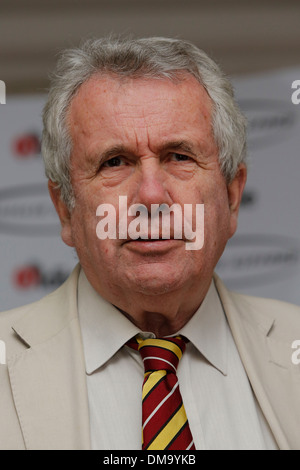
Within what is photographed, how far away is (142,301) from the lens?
5.12ft

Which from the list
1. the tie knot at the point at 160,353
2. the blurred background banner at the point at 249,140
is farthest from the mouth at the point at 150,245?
the blurred background banner at the point at 249,140

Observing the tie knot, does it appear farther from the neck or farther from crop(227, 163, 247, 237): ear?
crop(227, 163, 247, 237): ear

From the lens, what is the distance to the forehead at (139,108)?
60.8 inches

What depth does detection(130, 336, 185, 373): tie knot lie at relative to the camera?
1.54 metres

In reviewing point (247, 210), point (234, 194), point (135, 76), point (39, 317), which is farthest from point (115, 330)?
point (247, 210)

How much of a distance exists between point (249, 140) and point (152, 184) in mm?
1452

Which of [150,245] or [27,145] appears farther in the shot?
[27,145]

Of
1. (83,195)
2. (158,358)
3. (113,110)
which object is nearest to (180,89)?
(113,110)

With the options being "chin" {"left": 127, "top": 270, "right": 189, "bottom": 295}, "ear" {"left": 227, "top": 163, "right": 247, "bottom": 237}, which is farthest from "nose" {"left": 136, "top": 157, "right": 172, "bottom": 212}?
"ear" {"left": 227, "top": 163, "right": 247, "bottom": 237}

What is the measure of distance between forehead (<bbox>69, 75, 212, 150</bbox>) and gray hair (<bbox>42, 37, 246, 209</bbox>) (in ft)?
0.09

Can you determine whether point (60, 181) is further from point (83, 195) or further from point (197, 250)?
point (197, 250)

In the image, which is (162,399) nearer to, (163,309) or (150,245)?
(163,309)

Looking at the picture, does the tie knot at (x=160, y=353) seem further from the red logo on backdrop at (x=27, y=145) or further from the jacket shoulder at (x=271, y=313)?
the red logo on backdrop at (x=27, y=145)

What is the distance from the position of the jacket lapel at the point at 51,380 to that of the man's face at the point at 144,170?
14 centimetres
